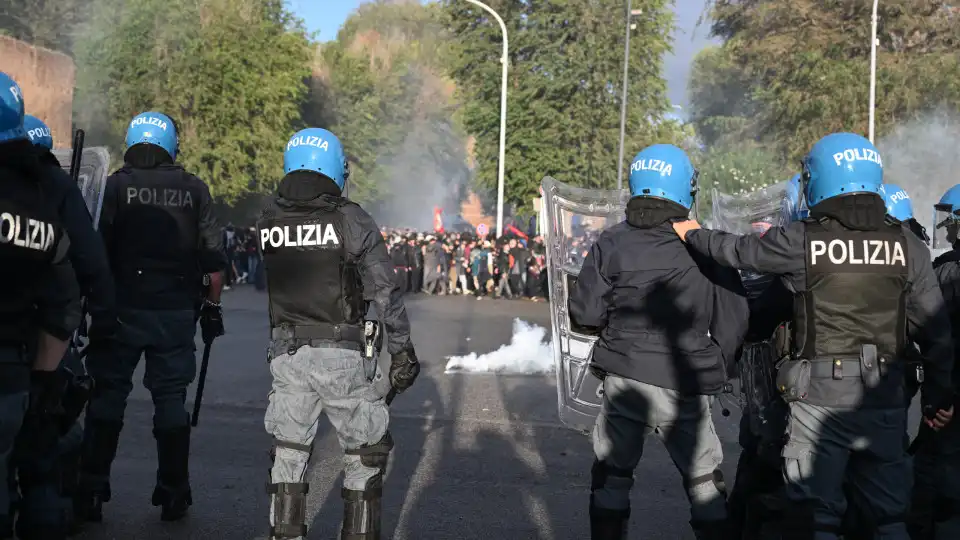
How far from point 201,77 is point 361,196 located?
59.8 ft

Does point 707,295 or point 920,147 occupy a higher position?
point 920,147

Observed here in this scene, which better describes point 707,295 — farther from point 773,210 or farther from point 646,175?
point 773,210

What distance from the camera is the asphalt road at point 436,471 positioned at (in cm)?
559

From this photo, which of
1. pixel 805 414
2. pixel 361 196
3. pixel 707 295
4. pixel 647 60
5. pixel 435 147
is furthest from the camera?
pixel 435 147

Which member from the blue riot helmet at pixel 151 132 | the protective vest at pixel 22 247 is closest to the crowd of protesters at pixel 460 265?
the blue riot helmet at pixel 151 132

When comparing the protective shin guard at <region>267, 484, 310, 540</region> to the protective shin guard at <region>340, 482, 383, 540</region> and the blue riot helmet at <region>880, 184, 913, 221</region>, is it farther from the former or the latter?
the blue riot helmet at <region>880, 184, 913, 221</region>

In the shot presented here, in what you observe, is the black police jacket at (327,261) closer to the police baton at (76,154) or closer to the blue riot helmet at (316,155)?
the blue riot helmet at (316,155)

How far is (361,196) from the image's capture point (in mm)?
54969

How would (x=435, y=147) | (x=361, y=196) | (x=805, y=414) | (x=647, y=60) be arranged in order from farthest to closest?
(x=435, y=147)
(x=361, y=196)
(x=647, y=60)
(x=805, y=414)

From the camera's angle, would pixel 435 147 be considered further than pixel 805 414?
Yes

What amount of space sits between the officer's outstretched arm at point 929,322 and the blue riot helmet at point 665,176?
90 cm

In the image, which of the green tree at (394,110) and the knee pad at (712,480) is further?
the green tree at (394,110)

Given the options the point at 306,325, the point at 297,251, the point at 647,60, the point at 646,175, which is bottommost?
the point at 306,325

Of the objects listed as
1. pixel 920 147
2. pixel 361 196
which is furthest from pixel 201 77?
pixel 920 147
